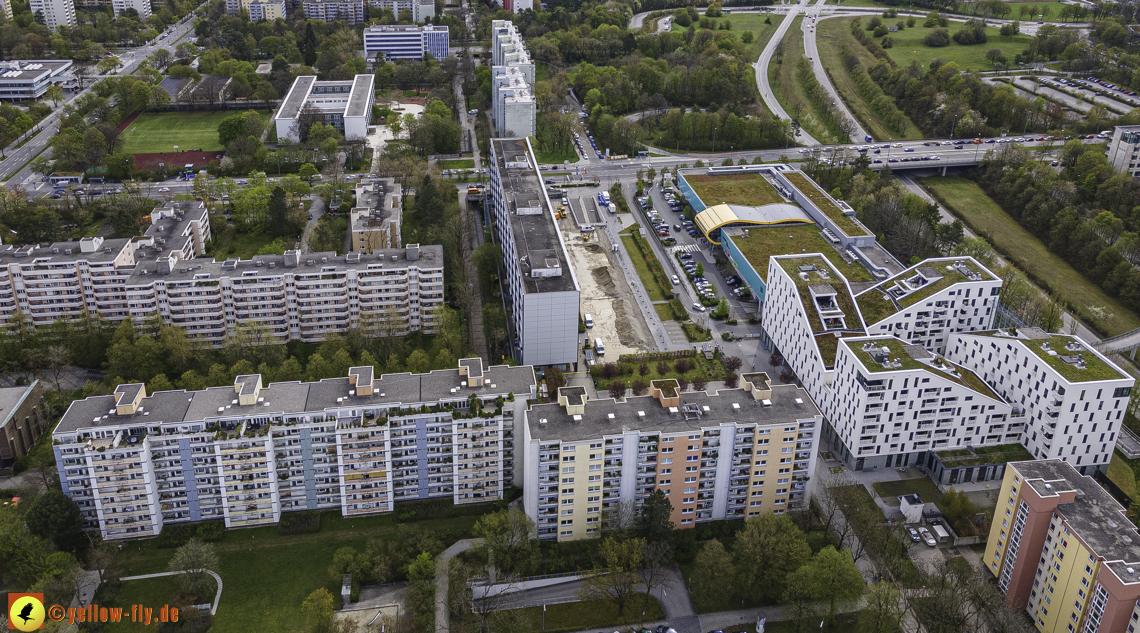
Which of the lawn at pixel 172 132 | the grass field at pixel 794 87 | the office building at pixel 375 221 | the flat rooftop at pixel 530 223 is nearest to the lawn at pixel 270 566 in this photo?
the flat rooftop at pixel 530 223

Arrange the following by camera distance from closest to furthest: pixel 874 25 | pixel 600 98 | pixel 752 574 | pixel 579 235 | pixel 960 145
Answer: pixel 752 574
pixel 579 235
pixel 960 145
pixel 600 98
pixel 874 25

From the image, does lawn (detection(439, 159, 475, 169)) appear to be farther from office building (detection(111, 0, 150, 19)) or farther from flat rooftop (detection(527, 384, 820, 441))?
office building (detection(111, 0, 150, 19))

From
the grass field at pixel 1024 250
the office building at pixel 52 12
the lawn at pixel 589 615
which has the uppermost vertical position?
the office building at pixel 52 12

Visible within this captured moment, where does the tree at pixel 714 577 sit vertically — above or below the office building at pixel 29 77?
below

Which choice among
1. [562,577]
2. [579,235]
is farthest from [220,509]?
[579,235]

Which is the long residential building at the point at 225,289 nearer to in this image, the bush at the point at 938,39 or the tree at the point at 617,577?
the tree at the point at 617,577

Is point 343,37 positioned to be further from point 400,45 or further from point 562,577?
point 562,577
